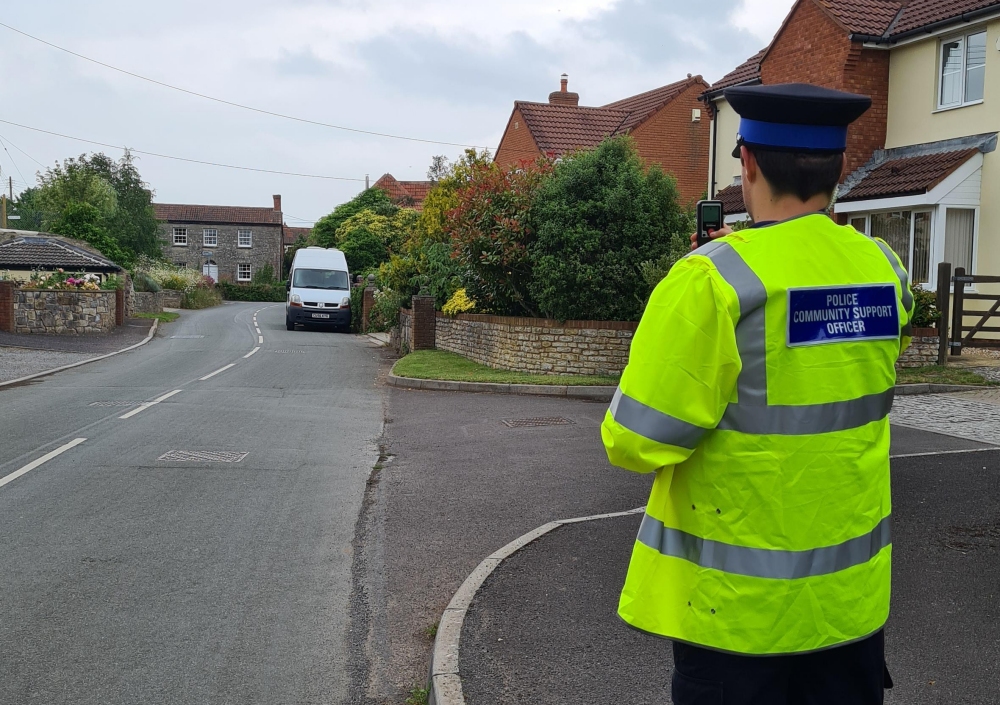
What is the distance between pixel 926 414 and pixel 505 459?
19.3 feet

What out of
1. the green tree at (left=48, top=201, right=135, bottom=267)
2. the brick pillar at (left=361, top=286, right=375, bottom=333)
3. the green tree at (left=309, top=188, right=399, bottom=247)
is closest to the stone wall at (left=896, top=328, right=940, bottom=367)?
the brick pillar at (left=361, top=286, right=375, bottom=333)

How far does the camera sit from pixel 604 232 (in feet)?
52.9

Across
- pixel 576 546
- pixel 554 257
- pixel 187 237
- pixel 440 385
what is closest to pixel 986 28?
pixel 554 257

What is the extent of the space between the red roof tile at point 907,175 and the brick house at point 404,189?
49.1 m

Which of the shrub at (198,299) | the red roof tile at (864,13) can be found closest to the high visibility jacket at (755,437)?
the red roof tile at (864,13)

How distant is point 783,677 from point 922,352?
1524 cm

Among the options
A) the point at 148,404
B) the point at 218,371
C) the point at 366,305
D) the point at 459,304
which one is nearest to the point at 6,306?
the point at 218,371

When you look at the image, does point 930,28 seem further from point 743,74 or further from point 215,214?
point 215,214

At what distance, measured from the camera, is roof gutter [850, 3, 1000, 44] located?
1822 cm

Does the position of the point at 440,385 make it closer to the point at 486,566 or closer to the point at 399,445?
the point at 399,445

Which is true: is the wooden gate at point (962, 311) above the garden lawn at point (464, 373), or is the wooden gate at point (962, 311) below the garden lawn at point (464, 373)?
above

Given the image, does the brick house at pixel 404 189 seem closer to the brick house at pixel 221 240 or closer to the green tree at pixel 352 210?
the green tree at pixel 352 210

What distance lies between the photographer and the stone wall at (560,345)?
16.1m

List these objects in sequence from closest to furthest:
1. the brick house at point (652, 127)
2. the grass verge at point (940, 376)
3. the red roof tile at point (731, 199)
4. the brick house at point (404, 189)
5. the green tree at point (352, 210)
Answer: the grass verge at point (940, 376) → the red roof tile at point (731, 199) → the brick house at point (652, 127) → the green tree at point (352, 210) → the brick house at point (404, 189)
